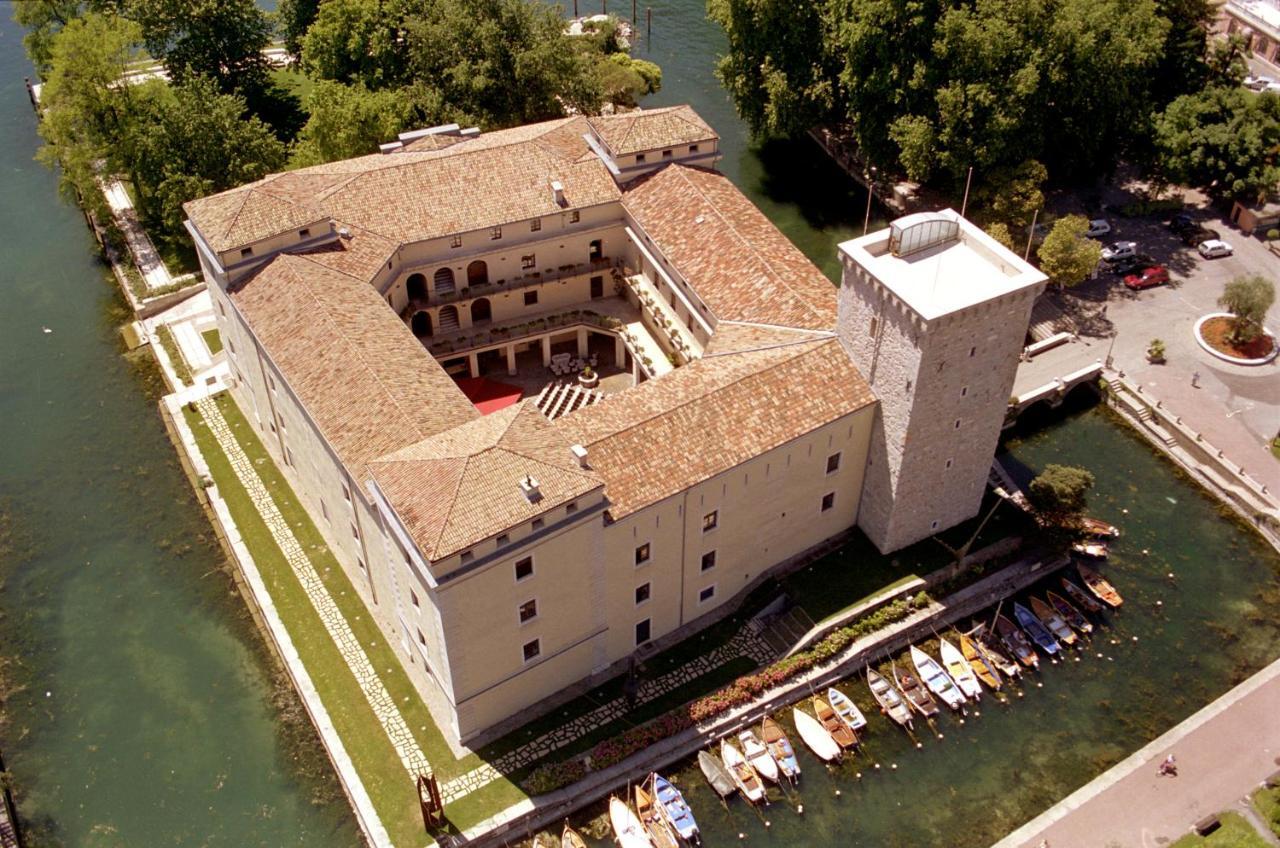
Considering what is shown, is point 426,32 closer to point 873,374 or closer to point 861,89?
point 861,89

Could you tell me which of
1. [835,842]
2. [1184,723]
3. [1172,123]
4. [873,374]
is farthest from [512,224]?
[1172,123]

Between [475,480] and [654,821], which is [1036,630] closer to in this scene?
[654,821]

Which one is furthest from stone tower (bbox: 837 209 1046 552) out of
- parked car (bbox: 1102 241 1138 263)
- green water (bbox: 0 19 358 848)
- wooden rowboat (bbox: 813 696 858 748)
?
green water (bbox: 0 19 358 848)

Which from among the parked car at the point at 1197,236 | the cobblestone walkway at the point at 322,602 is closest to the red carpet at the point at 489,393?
the cobblestone walkway at the point at 322,602

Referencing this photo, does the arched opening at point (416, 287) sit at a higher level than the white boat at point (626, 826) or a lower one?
higher

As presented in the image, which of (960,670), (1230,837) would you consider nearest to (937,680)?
(960,670)

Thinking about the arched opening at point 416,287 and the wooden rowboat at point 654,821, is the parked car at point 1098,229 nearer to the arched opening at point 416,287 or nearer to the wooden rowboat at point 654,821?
the arched opening at point 416,287

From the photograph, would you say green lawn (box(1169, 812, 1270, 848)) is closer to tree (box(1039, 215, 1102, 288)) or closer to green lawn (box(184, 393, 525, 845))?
green lawn (box(184, 393, 525, 845))
